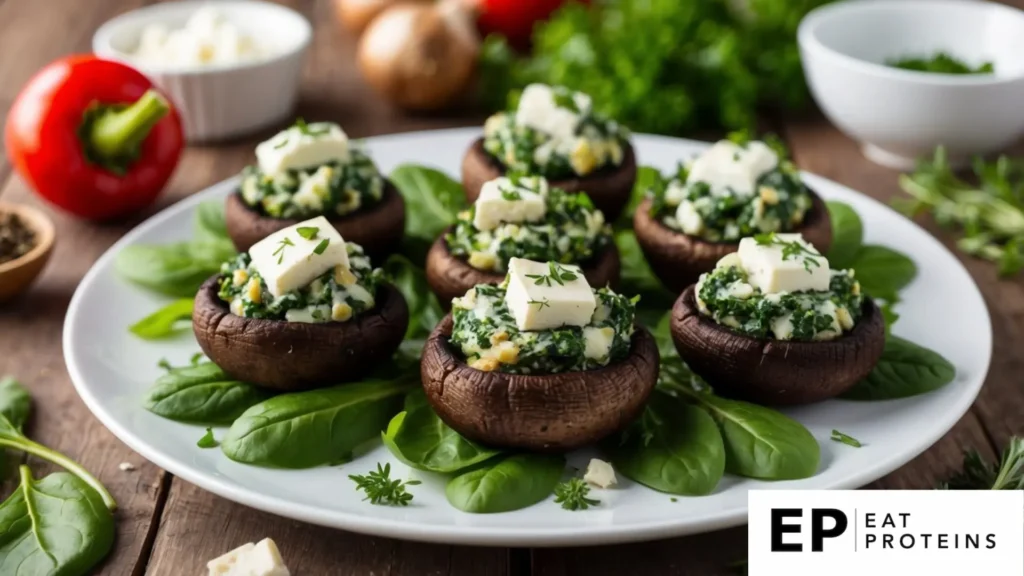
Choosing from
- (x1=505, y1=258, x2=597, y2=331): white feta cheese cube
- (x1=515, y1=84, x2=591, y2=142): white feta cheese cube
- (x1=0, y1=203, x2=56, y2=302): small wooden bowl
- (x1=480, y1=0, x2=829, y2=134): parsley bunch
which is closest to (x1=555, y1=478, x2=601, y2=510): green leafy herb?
(x1=505, y1=258, x2=597, y2=331): white feta cheese cube

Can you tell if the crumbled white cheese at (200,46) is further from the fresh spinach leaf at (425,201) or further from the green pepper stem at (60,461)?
the green pepper stem at (60,461)

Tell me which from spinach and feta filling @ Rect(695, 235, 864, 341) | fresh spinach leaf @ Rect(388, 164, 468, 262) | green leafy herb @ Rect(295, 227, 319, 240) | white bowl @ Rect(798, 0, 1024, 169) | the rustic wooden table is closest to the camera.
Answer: the rustic wooden table

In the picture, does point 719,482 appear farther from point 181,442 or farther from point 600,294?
point 181,442

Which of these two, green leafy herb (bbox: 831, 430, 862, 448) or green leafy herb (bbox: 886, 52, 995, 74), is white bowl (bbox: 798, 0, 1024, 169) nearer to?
green leafy herb (bbox: 886, 52, 995, 74)

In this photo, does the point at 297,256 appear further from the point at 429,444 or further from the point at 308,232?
the point at 429,444

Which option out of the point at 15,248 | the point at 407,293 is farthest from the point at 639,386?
the point at 15,248

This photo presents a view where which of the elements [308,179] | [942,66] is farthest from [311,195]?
[942,66]
